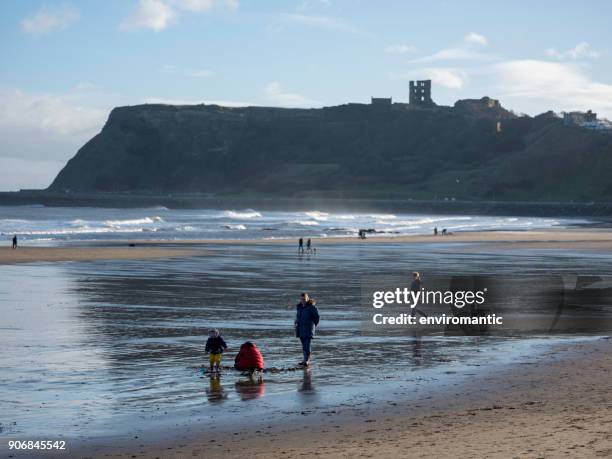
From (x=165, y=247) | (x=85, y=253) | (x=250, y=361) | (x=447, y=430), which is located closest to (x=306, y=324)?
(x=250, y=361)

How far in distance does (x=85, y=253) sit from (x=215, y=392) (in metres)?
37.5

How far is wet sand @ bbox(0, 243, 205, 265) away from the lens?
46719 millimetres

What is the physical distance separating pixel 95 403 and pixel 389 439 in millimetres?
4504

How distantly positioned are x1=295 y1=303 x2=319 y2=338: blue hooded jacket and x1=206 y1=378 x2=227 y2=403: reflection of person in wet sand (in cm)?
185

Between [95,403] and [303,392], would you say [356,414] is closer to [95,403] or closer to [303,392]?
[303,392]

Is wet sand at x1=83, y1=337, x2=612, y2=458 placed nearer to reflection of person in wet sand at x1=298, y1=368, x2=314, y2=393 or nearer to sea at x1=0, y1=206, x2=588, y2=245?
reflection of person in wet sand at x1=298, y1=368, x2=314, y2=393

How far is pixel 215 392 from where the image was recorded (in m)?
15.2

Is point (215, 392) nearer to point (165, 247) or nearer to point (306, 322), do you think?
point (306, 322)

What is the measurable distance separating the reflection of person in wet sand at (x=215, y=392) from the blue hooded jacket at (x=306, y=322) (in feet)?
6.09

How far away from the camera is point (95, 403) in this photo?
14.1 metres

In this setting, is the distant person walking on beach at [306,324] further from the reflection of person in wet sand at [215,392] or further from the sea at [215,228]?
the sea at [215,228]

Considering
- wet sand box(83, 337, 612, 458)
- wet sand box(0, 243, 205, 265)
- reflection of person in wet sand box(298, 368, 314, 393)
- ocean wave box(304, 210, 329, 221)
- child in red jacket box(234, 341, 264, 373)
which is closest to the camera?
wet sand box(83, 337, 612, 458)

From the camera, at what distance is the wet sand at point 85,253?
46.7 m

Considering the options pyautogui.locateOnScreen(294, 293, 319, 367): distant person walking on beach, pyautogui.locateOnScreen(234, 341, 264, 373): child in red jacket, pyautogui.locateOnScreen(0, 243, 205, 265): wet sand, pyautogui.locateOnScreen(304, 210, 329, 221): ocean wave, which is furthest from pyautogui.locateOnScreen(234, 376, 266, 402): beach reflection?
pyautogui.locateOnScreen(304, 210, 329, 221): ocean wave
